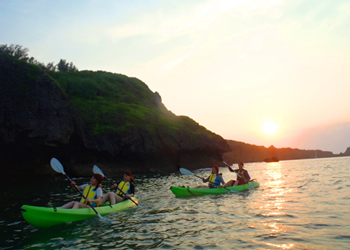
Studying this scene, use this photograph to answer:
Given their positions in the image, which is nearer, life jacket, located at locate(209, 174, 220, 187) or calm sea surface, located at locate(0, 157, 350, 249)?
calm sea surface, located at locate(0, 157, 350, 249)

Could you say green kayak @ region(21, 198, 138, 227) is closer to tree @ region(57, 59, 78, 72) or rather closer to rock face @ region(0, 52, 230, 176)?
rock face @ region(0, 52, 230, 176)

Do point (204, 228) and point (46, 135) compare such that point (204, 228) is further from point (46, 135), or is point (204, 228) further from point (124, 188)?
point (46, 135)

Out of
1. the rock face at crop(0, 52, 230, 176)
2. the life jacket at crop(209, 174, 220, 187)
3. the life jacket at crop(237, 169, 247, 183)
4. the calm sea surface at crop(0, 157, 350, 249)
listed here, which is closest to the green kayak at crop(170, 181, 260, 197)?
the life jacket at crop(209, 174, 220, 187)

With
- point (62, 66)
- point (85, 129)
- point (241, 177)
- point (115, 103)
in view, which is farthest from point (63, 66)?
point (241, 177)

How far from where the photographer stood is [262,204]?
1275 centimetres

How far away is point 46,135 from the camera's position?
29797mm

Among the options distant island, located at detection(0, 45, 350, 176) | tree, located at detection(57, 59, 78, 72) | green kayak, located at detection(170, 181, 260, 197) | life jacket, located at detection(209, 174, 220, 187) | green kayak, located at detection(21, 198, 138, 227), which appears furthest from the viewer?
tree, located at detection(57, 59, 78, 72)

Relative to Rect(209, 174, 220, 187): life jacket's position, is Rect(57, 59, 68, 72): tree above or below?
above

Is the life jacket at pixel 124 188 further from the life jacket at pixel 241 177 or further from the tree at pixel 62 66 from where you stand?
the tree at pixel 62 66

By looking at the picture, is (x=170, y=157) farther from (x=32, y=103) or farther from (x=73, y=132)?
(x=32, y=103)

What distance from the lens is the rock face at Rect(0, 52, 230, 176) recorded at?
94.1ft

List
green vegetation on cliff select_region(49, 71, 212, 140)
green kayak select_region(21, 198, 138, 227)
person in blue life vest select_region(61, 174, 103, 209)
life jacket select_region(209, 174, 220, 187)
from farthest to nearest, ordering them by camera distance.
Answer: green vegetation on cliff select_region(49, 71, 212, 140)
life jacket select_region(209, 174, 220, 187)
person in blue life vest select_region(61, 174, 103, 209)
green kayak select_region(21, 198, 138, 227)

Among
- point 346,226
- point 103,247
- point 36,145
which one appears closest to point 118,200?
point 103,247

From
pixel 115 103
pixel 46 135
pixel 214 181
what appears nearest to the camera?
pixel 214 181
